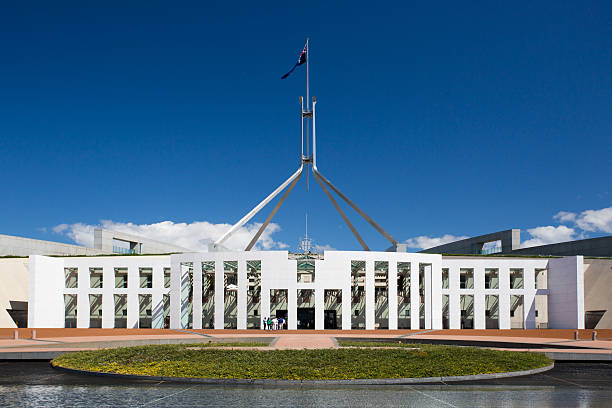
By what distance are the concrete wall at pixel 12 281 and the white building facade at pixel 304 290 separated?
9.88ft

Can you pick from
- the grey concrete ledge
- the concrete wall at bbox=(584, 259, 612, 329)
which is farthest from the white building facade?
the grey concrete ledge

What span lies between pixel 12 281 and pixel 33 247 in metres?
7.88

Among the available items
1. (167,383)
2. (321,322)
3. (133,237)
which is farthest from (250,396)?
(133,237)

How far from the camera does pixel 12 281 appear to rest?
137ft

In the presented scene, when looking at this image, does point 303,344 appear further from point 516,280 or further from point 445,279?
point 516,280

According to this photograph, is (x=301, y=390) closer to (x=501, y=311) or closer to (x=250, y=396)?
(x=250, y=396)

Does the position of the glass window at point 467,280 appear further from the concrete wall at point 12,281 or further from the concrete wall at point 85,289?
the concrete wall at point 12,281

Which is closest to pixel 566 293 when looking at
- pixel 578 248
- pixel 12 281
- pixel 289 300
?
pixel 578 248

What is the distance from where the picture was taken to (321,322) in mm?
36031

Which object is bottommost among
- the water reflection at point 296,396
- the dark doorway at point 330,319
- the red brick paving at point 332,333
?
the dark doorway at point 330,319

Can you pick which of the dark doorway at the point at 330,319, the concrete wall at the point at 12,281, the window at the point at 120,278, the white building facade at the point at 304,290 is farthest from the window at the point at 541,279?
the concrete wall at the point at 12,281

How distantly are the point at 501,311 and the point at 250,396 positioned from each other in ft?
110

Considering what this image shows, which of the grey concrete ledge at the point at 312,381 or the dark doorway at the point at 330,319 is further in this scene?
the dark doorway at the point at 330,319

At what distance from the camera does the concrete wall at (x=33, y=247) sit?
46312 mm
